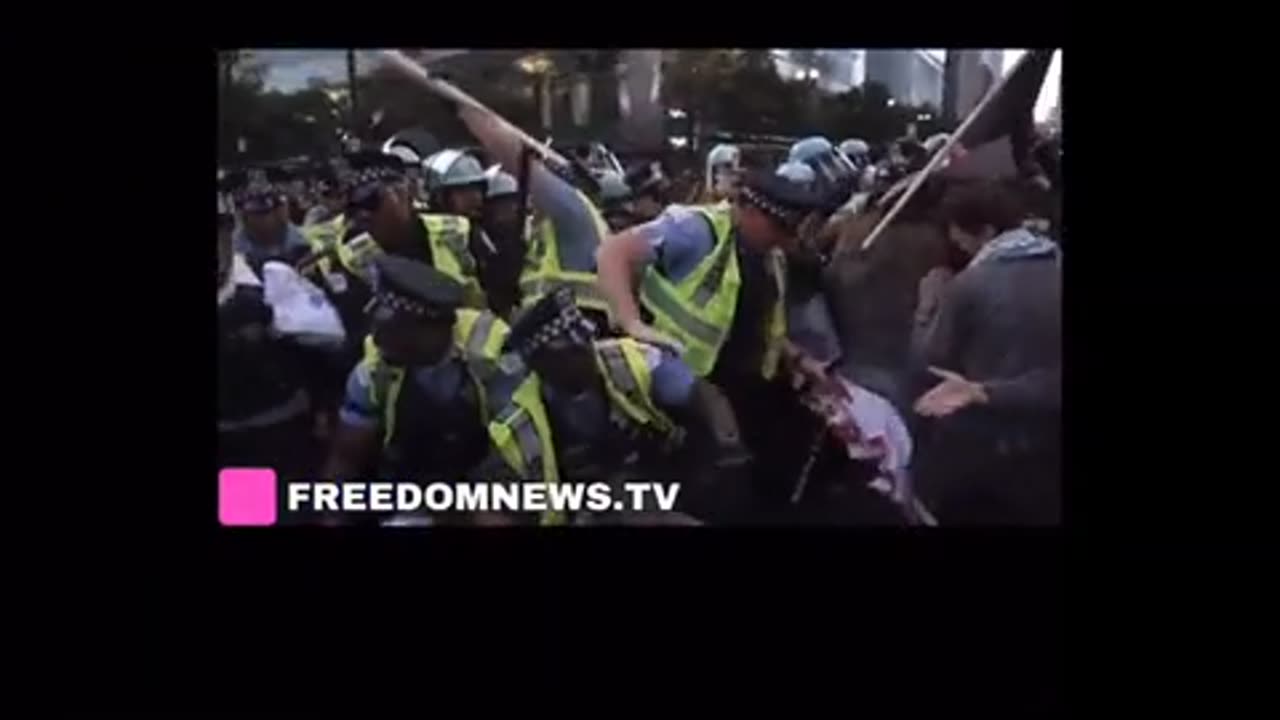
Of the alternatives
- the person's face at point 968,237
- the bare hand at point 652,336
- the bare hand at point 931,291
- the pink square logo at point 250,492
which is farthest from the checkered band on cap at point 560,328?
the person's face at point 968,237


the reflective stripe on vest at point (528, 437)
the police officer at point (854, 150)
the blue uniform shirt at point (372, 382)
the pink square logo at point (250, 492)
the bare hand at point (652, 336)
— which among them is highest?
the police officer at point (854, 150)

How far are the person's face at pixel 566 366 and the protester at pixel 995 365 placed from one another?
0.84 metres

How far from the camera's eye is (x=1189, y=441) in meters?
5.02

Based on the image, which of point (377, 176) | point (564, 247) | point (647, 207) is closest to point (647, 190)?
point (647, 207)

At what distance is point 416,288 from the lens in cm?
504

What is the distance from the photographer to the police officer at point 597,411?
16.5 ft

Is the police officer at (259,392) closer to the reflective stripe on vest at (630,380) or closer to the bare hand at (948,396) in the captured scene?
the reflective stripe on vest at (630,380)

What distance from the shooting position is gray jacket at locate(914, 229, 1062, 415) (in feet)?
16.4

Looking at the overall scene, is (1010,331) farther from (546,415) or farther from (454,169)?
(454,169)

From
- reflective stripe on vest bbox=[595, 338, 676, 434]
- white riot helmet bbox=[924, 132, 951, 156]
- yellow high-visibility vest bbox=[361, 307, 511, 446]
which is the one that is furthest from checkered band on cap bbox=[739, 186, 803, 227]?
yellow high-visibility vest bbox=[361, 307, 511, 446]

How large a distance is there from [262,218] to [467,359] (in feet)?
2.07

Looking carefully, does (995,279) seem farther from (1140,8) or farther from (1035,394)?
(1140,8)

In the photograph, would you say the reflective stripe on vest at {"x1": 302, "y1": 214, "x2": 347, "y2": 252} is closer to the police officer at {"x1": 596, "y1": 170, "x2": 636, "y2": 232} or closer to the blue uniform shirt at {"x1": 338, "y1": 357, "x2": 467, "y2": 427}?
the blue uniform shirt at {"x1": 338, "y1": 357, "x2": 467, "y2": 427}

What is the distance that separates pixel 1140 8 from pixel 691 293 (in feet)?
4.39
